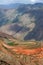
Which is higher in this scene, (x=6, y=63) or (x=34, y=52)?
(x=6, y=63)

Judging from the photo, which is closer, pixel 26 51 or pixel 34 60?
pixel 34 60

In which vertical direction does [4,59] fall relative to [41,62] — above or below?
above

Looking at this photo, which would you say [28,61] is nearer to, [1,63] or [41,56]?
[41,56]

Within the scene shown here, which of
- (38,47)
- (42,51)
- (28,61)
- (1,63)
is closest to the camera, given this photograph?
(1,63)

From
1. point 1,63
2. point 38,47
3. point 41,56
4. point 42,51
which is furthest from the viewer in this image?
point 38,47

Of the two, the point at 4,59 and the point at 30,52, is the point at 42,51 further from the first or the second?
the point at 4,59

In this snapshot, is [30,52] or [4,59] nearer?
[4,59]

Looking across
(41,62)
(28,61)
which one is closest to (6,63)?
(28,61)

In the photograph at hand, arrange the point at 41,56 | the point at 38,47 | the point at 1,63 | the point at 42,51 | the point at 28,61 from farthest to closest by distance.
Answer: the point at 38,47 → the point at 42,51 → the point at 41,56 → the point at 28,61 → the point at 1,63

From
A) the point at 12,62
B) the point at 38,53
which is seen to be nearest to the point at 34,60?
the point at 38,53
